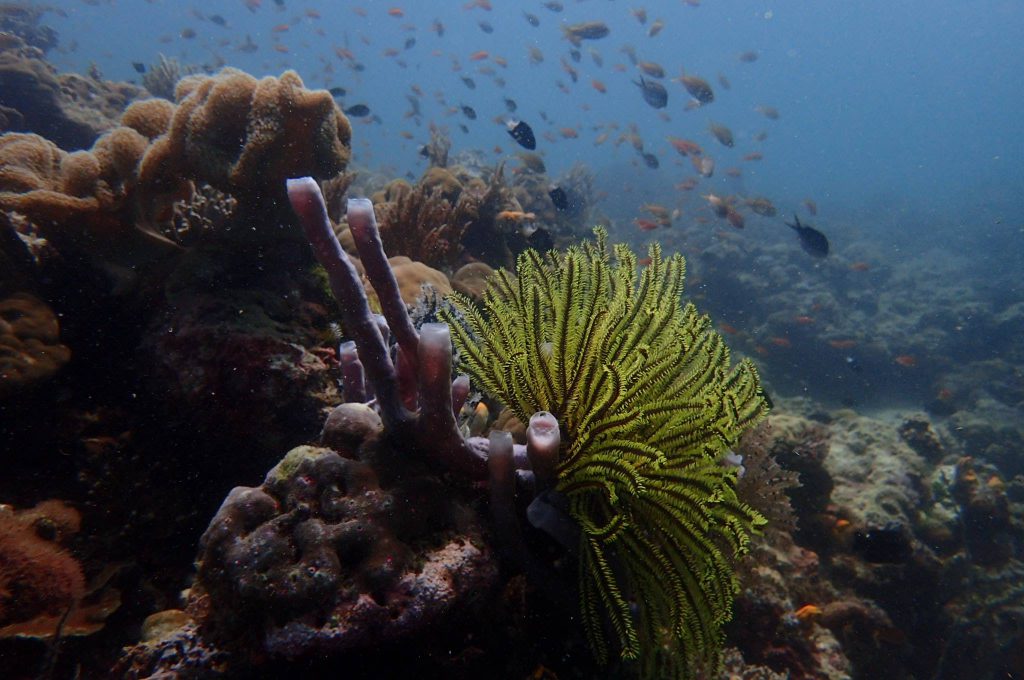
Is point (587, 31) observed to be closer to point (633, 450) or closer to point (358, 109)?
point (358, 109)

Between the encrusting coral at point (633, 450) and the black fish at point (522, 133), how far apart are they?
8.06 metres

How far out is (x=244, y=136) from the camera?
3.55 meters

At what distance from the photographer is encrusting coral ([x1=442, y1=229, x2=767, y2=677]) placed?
2.03 m

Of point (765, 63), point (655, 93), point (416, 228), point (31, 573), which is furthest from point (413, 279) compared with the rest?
point (765, 63)

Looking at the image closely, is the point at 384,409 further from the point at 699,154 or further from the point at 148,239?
the point at 699,154

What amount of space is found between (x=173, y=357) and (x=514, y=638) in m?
2.54

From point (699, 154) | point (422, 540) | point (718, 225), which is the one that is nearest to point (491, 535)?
point (422, 540)

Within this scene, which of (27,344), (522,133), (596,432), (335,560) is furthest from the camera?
(522,133)

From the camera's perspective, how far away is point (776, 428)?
6.88 m

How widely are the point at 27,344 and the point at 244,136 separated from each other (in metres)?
1.89

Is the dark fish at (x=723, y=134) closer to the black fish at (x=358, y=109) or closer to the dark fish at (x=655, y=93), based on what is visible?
the dark fish at (x=655, y=93)

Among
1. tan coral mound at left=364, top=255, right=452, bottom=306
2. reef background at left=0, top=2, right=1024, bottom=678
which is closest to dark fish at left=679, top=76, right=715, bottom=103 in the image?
reef background at left=0, top=2, right=1024, bottom=678

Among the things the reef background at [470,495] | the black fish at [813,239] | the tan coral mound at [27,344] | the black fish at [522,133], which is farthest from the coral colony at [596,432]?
the black fish at [813,239]

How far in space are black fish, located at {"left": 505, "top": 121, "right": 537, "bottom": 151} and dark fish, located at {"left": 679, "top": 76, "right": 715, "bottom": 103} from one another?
6498 millimetres
